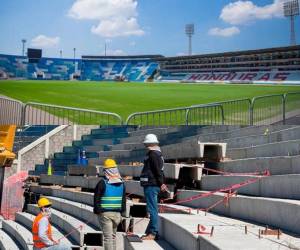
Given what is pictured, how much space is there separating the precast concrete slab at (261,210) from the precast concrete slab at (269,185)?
337 mm

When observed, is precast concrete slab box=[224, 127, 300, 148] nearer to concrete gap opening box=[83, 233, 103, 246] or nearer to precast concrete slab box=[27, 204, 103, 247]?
precast concrete slab box=[27, 204, 103, 247]

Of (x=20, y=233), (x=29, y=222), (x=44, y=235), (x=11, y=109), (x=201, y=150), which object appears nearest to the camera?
(x=44, y=235)

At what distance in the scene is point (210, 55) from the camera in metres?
18.8

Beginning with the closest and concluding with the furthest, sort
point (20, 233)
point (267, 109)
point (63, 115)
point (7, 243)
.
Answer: point (7, 243) < point (20, 233) < point (267, 109) < point (63, 115)

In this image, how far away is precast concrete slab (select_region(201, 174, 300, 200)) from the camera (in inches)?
238

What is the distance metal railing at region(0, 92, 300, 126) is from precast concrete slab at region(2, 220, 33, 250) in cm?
489

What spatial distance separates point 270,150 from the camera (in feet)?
28.0

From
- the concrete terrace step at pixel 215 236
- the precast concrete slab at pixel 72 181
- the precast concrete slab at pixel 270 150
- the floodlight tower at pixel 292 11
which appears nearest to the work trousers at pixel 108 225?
the concrete terrace step at pixel 215 236

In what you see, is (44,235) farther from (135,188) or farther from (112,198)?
(135,188)

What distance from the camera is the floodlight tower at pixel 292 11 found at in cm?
1246

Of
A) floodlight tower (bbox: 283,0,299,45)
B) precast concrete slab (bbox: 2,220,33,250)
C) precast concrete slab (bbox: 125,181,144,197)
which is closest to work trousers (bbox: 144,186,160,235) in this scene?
precast concrete slab (bbox: 125,181,144,197)

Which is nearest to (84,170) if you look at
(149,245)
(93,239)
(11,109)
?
(11,109)

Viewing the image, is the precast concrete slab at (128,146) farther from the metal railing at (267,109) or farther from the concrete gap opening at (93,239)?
the concrete gap opening at (93,239)

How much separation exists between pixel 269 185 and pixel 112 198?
81.5 inches
